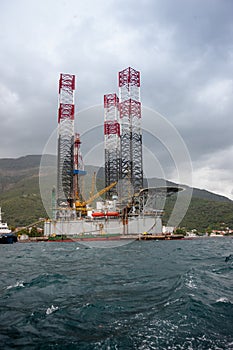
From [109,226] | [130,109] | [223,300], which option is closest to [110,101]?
[130,109]

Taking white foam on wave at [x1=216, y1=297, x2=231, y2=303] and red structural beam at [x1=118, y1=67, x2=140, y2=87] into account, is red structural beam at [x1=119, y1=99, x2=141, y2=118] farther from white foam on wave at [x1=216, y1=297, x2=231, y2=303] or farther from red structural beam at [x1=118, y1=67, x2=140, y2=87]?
white foam on wave at [x1=216, y1=297, x2=231, y2=303]

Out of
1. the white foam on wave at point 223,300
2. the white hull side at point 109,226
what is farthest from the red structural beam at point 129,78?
the white foam on wave at point 223,300

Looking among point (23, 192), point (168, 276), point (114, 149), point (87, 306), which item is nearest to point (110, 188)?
point (114, 149)

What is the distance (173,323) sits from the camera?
5.29 m

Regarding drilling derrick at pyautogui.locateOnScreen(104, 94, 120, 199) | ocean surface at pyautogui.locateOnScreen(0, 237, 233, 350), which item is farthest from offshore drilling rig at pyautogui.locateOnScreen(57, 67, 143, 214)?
ocean surface at pyautogui.locateOnScreen(0, 237, 233, 350)

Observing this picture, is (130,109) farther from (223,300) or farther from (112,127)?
(223,300)

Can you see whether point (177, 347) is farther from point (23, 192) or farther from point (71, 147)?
point (23, 192)

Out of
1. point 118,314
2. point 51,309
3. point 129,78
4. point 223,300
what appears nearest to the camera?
point 118,314

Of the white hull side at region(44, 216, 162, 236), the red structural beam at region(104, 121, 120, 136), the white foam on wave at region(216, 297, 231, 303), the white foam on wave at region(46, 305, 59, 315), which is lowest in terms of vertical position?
the white hull side at region(44, 216, 162, 236)

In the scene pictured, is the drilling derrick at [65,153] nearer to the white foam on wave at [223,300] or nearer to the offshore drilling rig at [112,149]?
the offshore drilling rig at [112,149]

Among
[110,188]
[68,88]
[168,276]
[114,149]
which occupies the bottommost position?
[168,276]

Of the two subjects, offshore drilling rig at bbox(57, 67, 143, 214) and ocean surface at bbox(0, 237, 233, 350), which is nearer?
ocean surface at bbox(0, 237, 233, 350)

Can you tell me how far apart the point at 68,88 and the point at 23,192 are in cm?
8338

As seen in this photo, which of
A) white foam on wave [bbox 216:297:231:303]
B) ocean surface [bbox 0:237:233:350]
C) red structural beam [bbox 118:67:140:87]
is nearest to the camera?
ocean surface [bbox 0:237:233:350]
